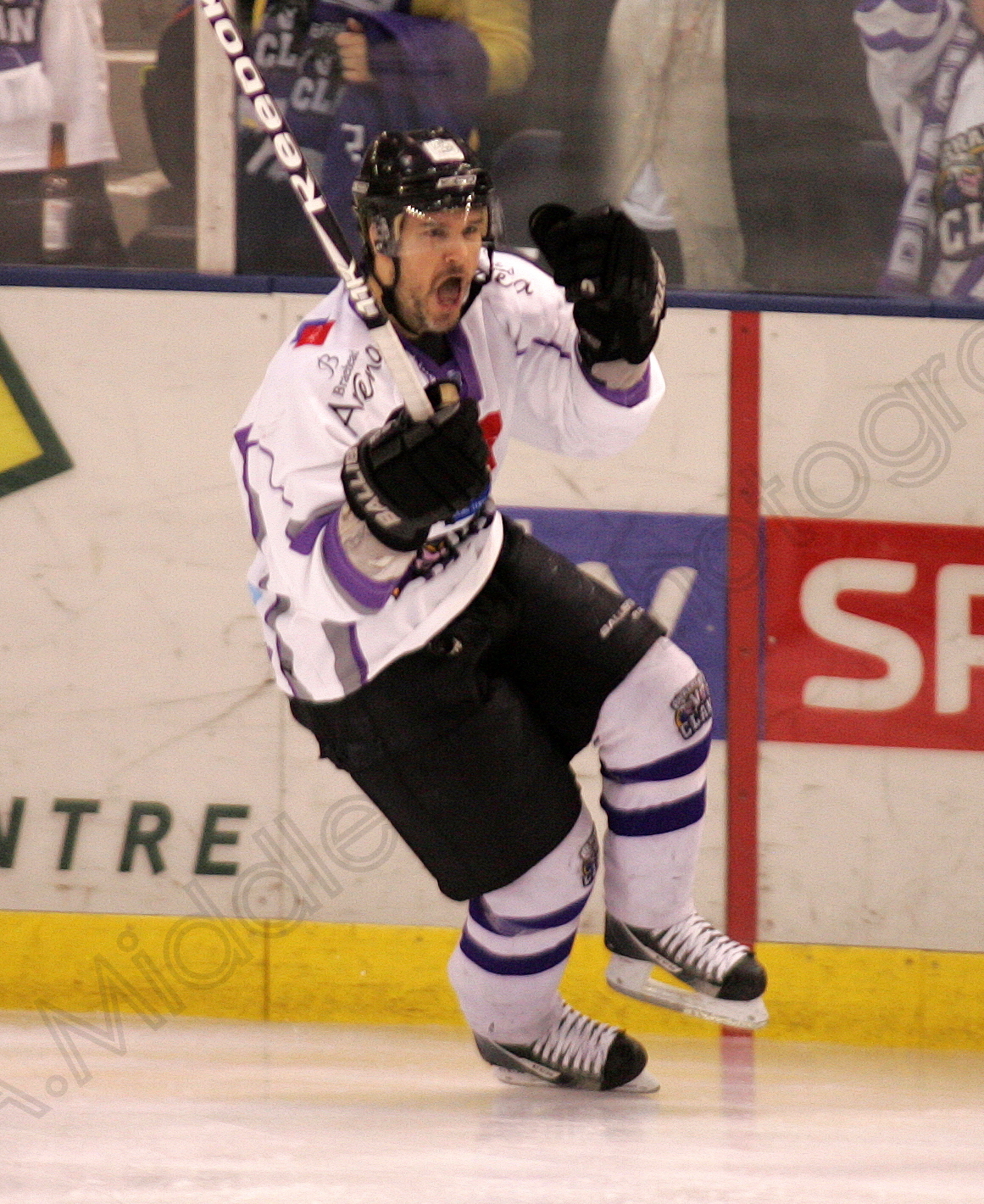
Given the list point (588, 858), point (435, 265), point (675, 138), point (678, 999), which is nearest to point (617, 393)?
point (435, 265)

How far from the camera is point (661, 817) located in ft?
8.27

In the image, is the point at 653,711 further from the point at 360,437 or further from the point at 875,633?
the point at 875,633

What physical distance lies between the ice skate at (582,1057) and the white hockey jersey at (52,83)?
6.01 ft

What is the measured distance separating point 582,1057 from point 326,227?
1311 millimetres

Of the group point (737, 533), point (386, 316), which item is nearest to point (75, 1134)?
point (386, 316)

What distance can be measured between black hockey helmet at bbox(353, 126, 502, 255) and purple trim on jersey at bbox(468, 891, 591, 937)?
96 cm

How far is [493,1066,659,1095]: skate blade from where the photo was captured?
271 cm

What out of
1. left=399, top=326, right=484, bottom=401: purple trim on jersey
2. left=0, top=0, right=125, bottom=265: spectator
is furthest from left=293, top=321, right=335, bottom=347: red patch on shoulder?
left=0, top=0, right=125, bottom=265: spectator

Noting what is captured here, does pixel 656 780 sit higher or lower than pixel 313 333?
lower

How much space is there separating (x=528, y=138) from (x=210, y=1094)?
5.93ft

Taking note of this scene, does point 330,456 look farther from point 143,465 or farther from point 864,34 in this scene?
point 864,34

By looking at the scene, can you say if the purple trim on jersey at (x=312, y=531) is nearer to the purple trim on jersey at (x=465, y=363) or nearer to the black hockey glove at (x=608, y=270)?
the purple trim on jersey at (x=465, y=363)

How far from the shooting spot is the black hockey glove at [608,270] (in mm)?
2305

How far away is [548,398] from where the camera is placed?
8.30 ft
